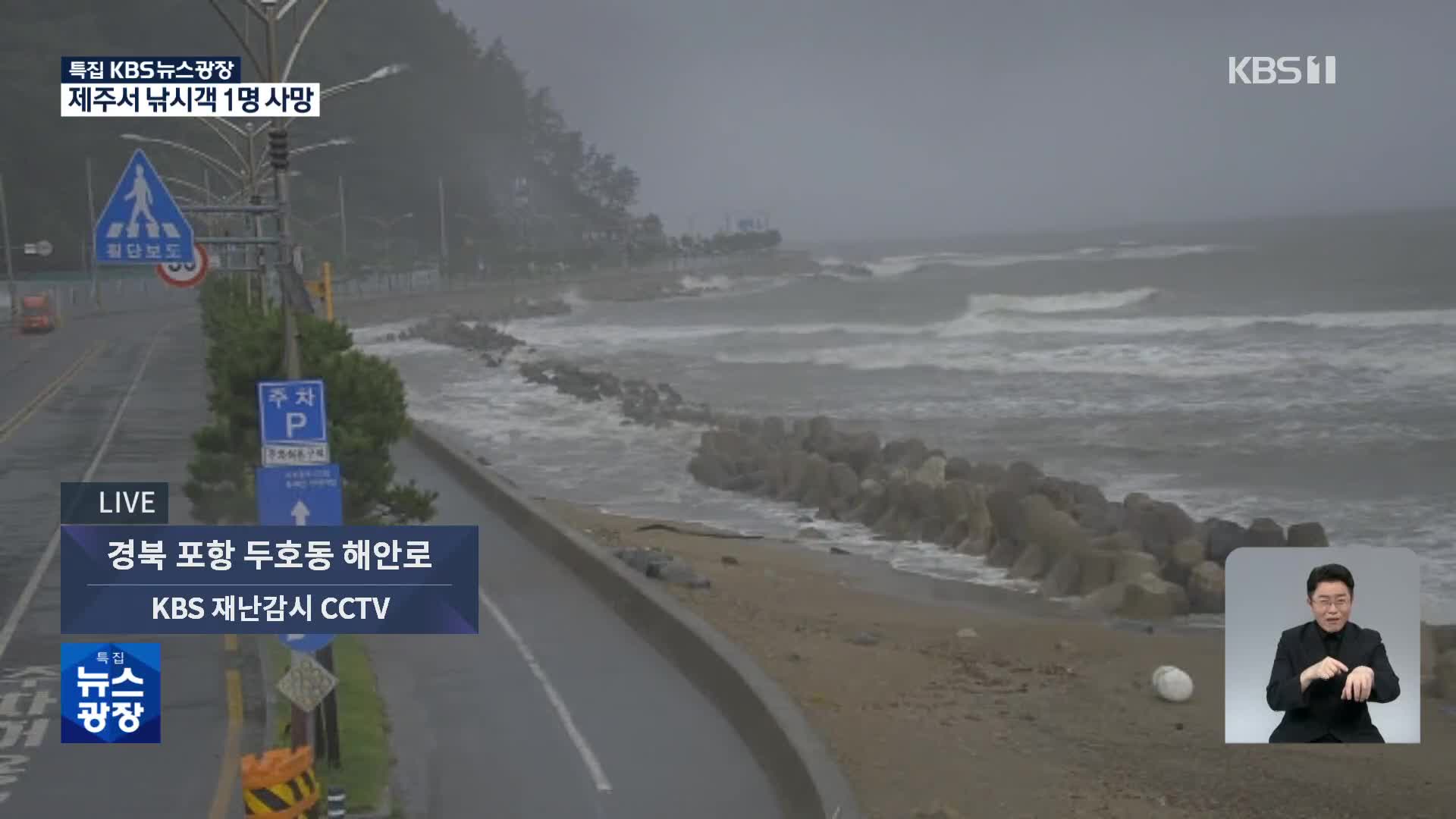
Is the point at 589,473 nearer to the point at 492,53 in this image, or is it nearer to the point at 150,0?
the point at 150,0

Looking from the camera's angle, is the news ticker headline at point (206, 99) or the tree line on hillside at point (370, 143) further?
the tree line on hillside at point (370, 143)

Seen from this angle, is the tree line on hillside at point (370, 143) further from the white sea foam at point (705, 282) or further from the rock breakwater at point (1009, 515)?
the rock breakwater at point (1009, 515)

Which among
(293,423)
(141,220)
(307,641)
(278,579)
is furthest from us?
(141,220)

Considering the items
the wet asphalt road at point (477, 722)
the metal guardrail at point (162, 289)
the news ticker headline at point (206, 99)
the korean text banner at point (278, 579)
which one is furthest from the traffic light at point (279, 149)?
the metal guardrail at point (162, 289)

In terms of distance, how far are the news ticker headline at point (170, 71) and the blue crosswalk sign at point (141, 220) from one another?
51.6 inches

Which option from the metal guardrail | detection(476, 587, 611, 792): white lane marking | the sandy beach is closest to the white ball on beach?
the sandy beach

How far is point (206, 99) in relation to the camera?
13812 millimetres

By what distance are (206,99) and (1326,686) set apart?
10.1 meters

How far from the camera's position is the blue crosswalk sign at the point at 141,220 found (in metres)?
12.8

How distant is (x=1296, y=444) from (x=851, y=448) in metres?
11.0

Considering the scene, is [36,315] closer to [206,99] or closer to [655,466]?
[655,466]

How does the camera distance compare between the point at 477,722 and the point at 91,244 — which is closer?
the point at 477,722

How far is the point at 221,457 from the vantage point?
21625 mm

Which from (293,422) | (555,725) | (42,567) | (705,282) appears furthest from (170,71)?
(705,282)
